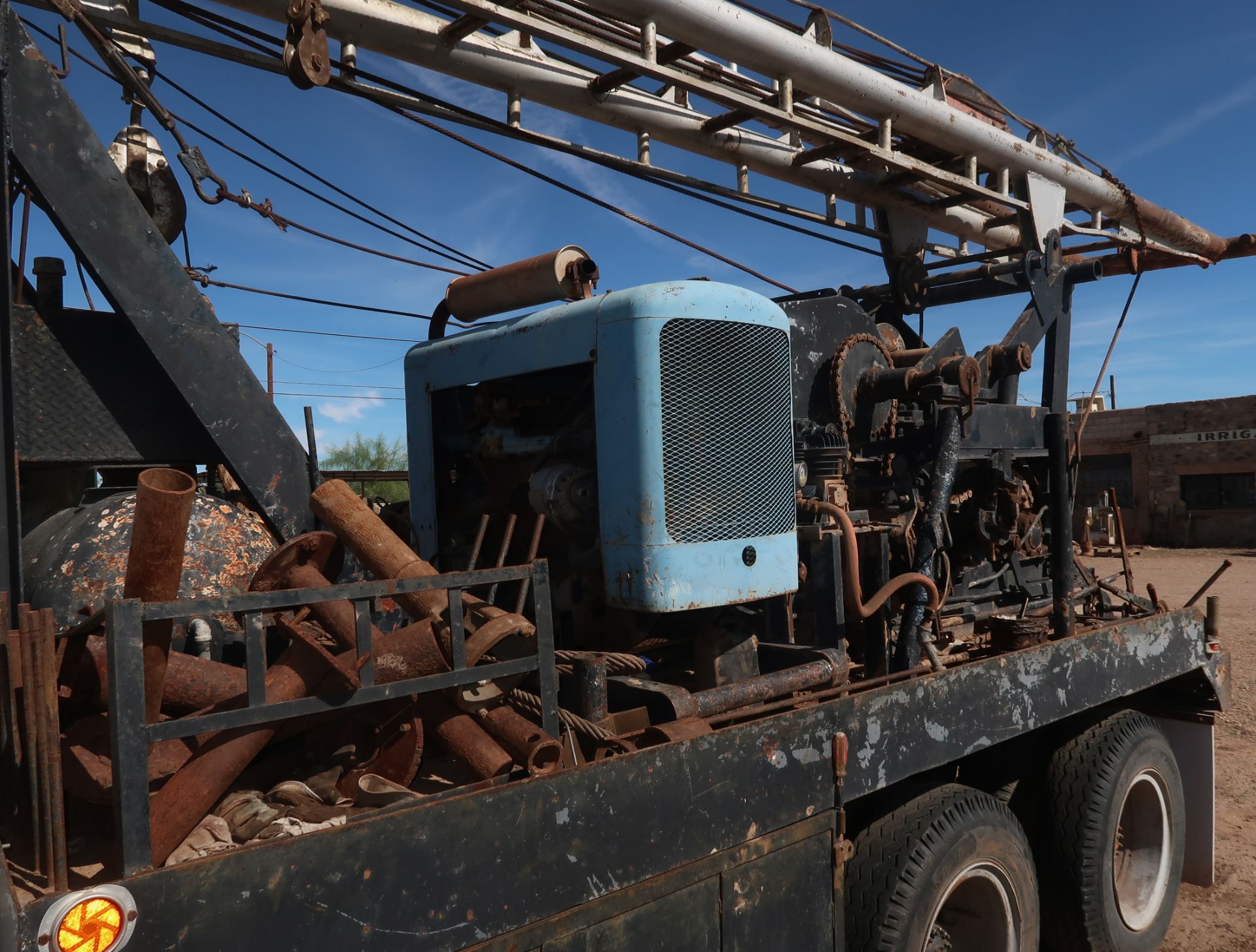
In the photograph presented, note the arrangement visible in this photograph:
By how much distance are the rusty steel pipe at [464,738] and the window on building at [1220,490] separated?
2658 cm

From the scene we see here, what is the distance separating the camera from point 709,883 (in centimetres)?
227

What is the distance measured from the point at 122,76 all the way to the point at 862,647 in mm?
3656

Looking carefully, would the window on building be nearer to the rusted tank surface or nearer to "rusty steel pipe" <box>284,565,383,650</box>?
the rusted tank surface

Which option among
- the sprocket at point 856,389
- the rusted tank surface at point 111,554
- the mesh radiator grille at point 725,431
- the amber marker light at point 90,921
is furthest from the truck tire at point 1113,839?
the amber marker light at point 90,921

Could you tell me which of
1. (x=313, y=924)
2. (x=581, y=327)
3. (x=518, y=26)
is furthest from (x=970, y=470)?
(x=313, y=924)

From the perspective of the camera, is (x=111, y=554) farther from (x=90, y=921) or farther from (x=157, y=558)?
(x=90, y=921)

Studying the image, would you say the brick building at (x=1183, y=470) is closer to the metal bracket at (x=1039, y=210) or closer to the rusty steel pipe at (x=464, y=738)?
the metal bracket at (x=1039, y=210)

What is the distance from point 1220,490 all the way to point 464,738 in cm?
2701

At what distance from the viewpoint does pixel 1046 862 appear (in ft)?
12.7

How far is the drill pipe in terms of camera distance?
253 cm

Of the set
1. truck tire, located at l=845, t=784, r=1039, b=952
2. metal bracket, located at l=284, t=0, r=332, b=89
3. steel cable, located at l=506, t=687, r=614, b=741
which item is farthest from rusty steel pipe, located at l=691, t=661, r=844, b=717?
metal bracket, located at l=284, t=0, r=332, b=89

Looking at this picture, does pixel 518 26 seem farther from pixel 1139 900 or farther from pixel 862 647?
pixel 1139 900

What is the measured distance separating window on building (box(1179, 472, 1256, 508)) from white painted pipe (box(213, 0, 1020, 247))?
22.1 metres

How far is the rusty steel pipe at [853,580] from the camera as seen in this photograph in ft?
10.7
